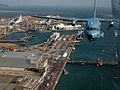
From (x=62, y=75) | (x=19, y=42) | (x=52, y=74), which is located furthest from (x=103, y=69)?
(x=19, y=42)

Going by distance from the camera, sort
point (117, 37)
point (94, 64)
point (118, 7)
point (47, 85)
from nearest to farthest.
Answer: point (47, 85), point (94, 64), point (117, 37), point (118, 7)

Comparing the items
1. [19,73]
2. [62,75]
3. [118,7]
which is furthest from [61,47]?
[118,7]

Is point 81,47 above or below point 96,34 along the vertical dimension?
below

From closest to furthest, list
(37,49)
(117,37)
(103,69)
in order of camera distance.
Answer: (103,69), (37,49), (117,37)

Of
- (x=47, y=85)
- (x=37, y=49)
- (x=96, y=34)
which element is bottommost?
(x=47, y=85)

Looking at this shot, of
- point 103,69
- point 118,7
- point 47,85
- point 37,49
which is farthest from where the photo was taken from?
point 118,7

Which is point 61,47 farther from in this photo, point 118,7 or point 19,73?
point 118,7

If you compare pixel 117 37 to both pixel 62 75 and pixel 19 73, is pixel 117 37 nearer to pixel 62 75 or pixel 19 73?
pixel 62 75

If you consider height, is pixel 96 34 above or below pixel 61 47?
above

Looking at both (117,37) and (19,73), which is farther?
(117,37)
